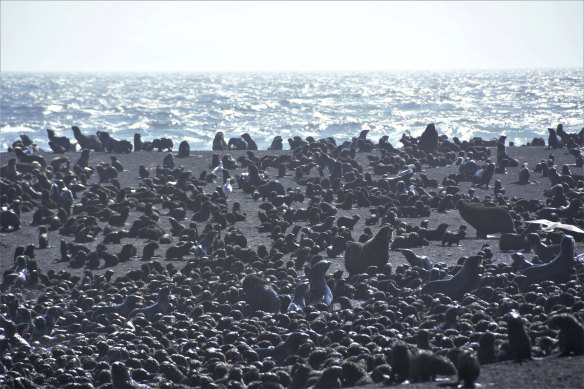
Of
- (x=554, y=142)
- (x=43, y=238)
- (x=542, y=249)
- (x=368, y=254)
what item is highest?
(x=554, y=142)

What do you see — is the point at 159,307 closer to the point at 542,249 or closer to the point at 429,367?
the point at 429,367

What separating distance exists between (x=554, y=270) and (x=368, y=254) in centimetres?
405

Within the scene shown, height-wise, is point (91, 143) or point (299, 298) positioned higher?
point (91, 143)

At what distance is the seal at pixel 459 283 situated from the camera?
15.5 m

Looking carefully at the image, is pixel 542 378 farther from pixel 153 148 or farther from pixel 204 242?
pixel 153 148

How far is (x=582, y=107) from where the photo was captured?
86.9 m

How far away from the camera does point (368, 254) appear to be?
18078mm

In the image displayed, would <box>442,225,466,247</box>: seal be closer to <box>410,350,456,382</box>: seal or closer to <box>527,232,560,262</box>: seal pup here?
<box>527,232,560,262</box>: seal pup

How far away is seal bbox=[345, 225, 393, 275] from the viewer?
18.0 metres

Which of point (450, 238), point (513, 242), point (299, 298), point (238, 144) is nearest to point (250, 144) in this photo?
point (238, 144)

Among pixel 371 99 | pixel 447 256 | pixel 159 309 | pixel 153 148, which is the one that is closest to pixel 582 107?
pixel 371 99

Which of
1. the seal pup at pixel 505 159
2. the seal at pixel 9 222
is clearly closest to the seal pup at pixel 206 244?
the seal at pixel 9 222

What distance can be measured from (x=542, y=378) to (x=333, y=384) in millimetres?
2750

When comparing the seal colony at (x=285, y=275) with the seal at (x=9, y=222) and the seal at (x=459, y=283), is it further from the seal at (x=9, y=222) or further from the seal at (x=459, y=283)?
the seal at (x=9, y=222)
